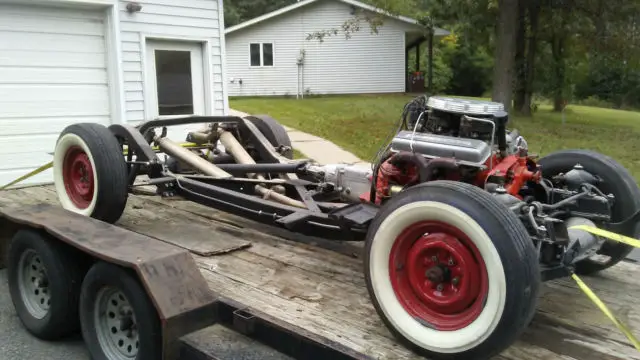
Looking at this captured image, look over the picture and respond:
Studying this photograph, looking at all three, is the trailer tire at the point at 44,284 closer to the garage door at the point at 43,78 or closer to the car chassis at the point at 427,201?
the car chassis at the point at 427,201

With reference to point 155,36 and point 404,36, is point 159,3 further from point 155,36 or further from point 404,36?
point 404,36

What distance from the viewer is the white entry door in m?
9.64

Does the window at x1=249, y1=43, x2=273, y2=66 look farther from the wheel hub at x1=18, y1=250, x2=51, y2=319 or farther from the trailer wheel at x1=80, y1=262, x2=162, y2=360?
the trailer wheel at x1=80, y1=262, x2=162, y2=360

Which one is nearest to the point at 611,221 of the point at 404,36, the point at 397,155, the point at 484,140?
the point at 484,140

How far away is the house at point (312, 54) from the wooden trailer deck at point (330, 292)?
23620 mm

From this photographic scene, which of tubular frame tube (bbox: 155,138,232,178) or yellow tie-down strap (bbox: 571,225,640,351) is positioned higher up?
tubular frame tube (bbox: 155,138,232,178)

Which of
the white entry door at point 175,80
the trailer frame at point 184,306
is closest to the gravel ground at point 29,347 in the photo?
the trailer frame at point 184,306

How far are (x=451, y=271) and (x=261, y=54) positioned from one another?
2612 centimetres

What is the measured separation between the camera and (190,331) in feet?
8.84

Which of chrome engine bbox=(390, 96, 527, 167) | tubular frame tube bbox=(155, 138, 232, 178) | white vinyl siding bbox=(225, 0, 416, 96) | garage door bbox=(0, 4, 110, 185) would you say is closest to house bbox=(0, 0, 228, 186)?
garage door bbox=(0, 4, 110, 185)

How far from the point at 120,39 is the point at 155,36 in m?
0.64

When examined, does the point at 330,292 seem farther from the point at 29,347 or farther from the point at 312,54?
the point at 312,54

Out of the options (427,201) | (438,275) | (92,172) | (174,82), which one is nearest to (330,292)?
(438,275)

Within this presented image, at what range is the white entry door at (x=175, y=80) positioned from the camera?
964 cm
